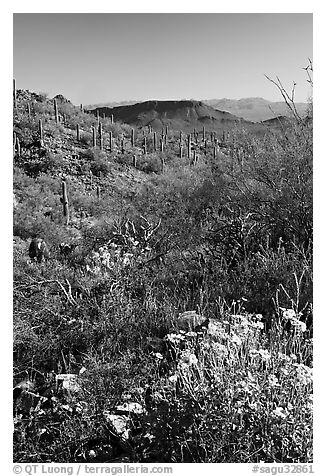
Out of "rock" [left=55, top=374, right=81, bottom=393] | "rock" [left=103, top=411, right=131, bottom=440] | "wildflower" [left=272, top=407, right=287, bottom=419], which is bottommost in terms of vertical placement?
"rock" [left=103, top=411, right=131, bottom=440]

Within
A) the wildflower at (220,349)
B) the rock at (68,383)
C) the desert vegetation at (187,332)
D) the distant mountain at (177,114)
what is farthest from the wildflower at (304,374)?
the distant mountain at (177,114)

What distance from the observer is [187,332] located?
132 inches

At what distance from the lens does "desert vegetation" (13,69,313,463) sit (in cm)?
239

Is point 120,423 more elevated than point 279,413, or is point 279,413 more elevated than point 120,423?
point 279,413

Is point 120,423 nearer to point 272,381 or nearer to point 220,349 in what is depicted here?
point 220,349

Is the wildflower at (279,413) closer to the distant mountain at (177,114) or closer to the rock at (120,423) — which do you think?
the rock at (120,423)

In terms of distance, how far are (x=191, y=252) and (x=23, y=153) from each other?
36.7 feet

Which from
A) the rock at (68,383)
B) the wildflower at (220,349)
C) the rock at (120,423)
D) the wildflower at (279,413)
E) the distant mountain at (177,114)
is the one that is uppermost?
the distant mountain at (177,114)

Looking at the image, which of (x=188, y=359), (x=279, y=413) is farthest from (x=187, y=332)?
(x=279, y=413)

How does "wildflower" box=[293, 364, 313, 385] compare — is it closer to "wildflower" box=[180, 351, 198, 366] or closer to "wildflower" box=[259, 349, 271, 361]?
"wildflower" box=[259, 349, 271, 361]

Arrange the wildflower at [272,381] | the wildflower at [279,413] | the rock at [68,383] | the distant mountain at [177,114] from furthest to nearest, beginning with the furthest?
1. the distant mountain at [177,114]
2. the rock at [68,383]
3. the wildflower at [272,381]
4. the wildflower at [279,413]

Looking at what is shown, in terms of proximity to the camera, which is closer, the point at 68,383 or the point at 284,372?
the point at 284,372

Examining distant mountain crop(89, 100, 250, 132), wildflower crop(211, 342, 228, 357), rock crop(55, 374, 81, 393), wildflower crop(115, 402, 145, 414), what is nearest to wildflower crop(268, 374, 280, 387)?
wildflower crop(211, 342, 228, 357)

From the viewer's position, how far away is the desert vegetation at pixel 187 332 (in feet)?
7.86
